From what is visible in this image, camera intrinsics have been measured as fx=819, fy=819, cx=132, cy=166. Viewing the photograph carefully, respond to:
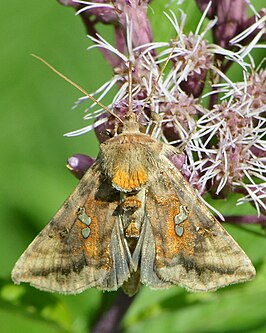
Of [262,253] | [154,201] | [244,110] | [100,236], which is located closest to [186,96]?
[244,110]

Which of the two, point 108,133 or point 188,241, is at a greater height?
point 108,133

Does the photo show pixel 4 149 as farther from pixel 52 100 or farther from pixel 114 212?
pixel 114 212

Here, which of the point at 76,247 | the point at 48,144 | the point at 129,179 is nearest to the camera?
the point at 129,179

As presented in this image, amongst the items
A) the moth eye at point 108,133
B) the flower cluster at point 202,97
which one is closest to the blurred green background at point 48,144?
the flower cluster at point 202,97

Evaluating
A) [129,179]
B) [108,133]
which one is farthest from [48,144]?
[129,179]

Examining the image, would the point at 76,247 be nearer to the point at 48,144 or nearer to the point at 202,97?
the point at 202,97

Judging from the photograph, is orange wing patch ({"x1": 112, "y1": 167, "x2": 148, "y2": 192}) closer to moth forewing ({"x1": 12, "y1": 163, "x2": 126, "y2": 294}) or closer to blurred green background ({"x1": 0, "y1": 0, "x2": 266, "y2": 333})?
Result: moth forewing ({"x1": 12, "y1": 163, "x2": 126, "y2": 294})
